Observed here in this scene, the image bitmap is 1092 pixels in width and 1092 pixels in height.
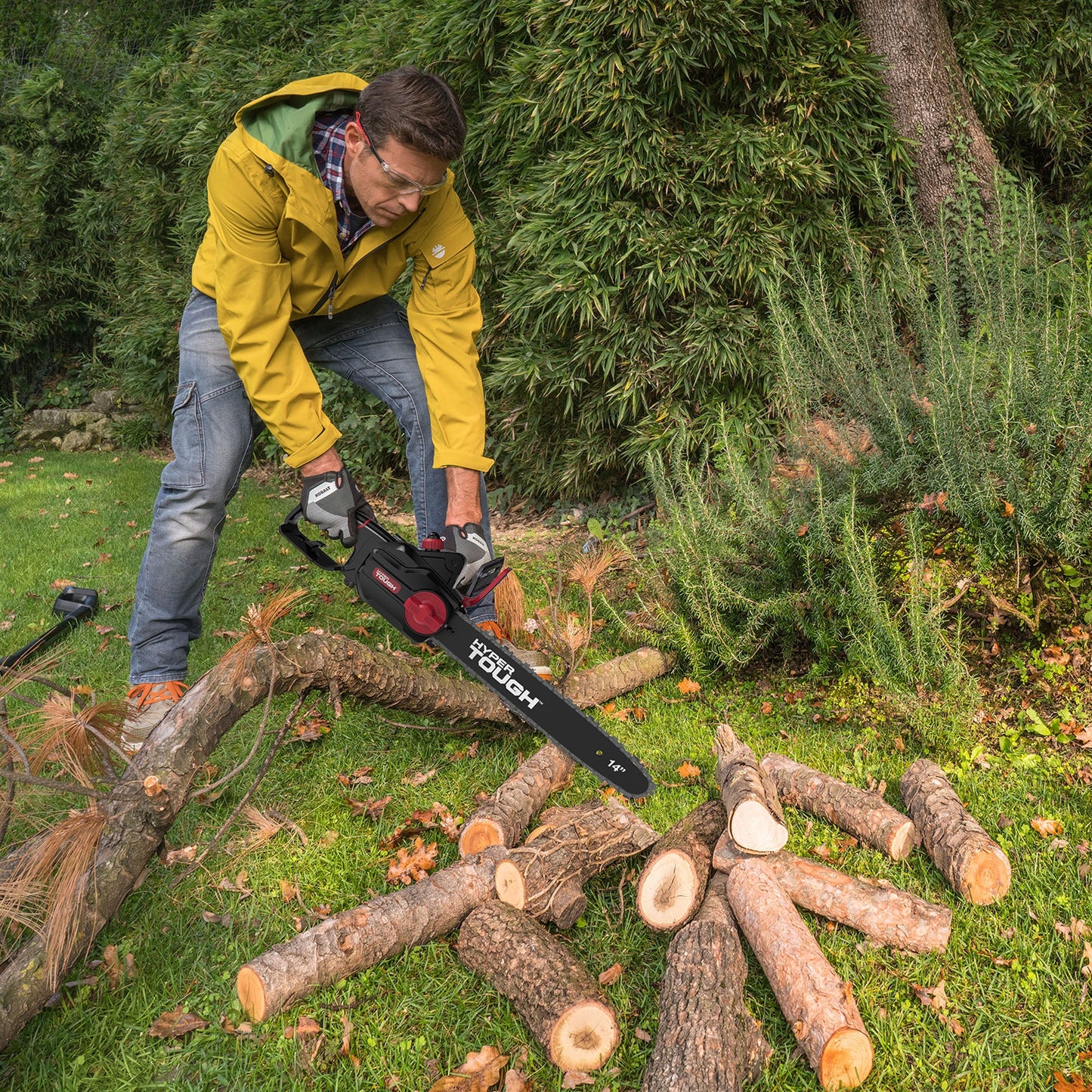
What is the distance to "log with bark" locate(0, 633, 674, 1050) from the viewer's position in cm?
185

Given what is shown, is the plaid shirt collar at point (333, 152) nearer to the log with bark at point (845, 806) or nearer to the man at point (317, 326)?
the man at point (317, 326)

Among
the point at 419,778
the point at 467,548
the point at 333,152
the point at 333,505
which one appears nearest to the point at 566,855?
the point at 419,778

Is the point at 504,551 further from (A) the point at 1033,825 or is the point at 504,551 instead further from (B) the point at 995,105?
(B) the point at 995,105

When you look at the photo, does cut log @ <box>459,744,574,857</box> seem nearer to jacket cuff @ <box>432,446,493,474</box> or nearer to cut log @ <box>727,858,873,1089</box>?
cut log @ <box>727,858,873,1089</box>

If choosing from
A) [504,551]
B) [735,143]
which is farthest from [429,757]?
[735,143]

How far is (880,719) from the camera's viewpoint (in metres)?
2.88

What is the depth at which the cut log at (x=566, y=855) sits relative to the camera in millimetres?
2125

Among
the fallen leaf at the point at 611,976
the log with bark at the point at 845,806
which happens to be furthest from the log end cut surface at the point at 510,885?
the log with bark at the point at 845,806

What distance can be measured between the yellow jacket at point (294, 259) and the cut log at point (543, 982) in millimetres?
1419

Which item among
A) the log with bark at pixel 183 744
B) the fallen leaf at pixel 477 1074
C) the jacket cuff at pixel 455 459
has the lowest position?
the fallen leaf at pixel 477 1074

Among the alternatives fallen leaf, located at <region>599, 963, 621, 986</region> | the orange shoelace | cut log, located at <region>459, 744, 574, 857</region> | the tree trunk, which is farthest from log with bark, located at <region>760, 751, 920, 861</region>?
the tree trunk

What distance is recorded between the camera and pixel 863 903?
2031 millimetres

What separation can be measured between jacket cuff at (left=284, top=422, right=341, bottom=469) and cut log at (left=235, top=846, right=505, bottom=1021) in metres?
1.24

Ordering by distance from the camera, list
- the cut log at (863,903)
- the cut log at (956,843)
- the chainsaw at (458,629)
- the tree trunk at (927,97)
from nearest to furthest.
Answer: the cut log at (863,903), the cut log at (956,843), the chainsaw at (458,629), the tree trunk at (927,97)
